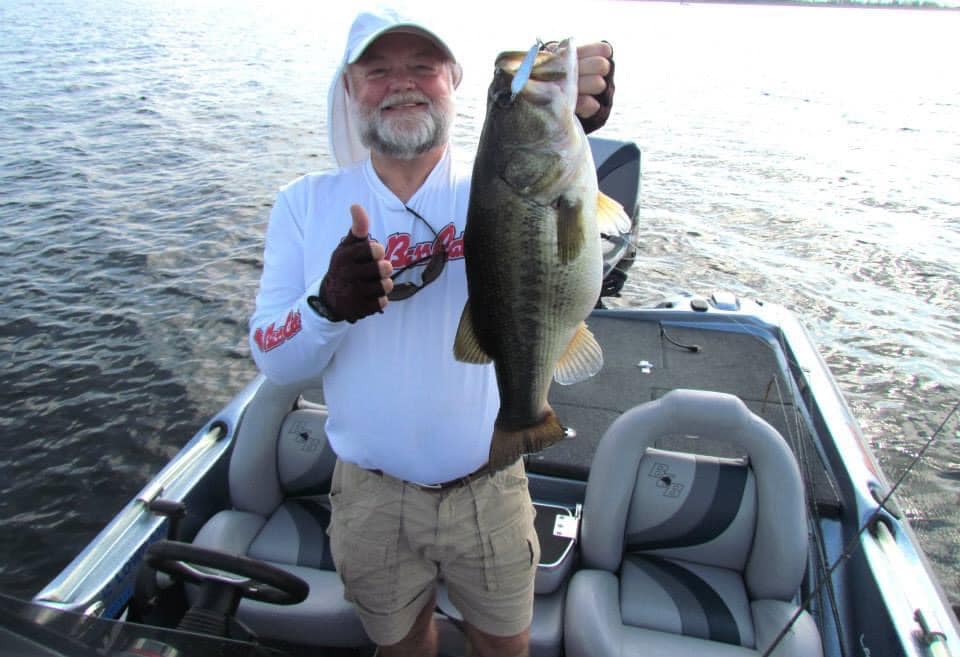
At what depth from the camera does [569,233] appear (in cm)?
191

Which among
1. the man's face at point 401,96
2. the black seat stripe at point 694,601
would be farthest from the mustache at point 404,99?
the black seat stripe at point 694,601

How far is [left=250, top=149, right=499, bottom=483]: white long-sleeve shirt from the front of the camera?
221 centimetres

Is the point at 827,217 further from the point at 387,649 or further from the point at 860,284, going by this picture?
the point at 387,649

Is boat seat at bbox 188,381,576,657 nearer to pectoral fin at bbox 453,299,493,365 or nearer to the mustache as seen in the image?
pectoral fin at bbox 453,299,493,365

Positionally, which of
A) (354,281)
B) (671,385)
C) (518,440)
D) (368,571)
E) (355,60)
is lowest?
(671,385)

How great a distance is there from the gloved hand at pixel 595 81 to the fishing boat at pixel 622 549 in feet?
5.63

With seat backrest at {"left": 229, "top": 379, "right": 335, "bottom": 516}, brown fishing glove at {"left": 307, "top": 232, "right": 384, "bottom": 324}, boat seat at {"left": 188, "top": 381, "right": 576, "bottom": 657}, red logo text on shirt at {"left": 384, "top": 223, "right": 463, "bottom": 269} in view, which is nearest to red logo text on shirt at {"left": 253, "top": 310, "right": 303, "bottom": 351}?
brown fishing glove at {"left": 307, "top": 232, "right": 384, "bottom": 324}

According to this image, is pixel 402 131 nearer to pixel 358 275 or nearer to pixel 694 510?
pixel 358 275

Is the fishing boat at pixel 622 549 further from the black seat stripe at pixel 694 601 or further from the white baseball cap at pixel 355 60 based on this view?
the white baseball cap at pixel 355 60

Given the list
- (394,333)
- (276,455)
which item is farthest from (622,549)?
(276,455)

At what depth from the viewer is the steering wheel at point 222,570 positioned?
2.55 metres

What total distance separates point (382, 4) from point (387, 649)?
2373mm

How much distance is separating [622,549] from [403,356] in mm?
1862

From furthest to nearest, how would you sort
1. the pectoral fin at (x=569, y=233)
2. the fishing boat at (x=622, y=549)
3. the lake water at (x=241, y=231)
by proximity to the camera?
1. the lake water at (x=241, y=231)
2. the fishing boat at (x=622, y=549)
3. the pectoral fin at (x=569, y=233)
